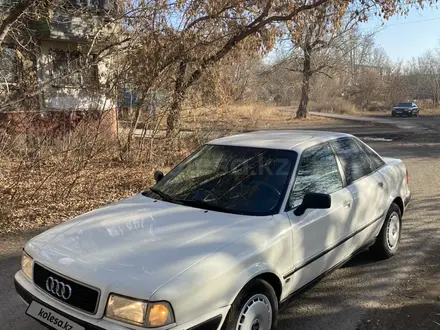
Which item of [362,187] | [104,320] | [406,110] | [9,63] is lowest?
[104,320]

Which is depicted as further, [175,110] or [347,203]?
[175,110]

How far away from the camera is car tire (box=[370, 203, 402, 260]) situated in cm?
436

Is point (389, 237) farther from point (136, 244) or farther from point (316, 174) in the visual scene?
point (136, 244)

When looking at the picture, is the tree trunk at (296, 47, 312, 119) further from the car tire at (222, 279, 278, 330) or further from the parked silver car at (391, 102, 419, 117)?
the car tire at (222, 279, 278, 330)

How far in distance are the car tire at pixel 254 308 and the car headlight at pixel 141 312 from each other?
0.42 metres

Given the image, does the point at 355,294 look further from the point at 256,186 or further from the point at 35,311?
the point at 35,311

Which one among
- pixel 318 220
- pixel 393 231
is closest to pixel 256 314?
pixel 318 220

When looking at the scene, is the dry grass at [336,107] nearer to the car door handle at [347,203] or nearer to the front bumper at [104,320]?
the car door handle at [347,203]

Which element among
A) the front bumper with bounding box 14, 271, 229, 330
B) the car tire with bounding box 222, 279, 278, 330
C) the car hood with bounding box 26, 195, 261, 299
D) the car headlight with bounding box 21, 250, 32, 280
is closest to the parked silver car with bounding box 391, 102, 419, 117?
the car hood with bounding box 26, 195, 261, 299

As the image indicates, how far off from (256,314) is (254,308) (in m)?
0.05

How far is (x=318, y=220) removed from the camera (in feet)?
10.8

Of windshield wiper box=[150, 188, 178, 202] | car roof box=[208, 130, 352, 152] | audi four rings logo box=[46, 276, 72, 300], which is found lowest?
audi four rings logo box=[46, 276, 72, 300]

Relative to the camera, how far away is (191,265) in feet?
7.80

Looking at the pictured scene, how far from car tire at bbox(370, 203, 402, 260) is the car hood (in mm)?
2112
